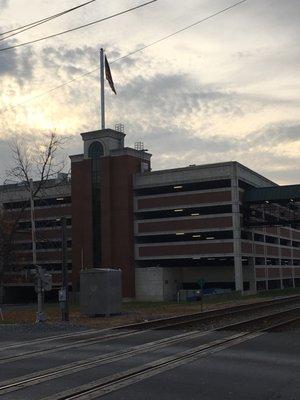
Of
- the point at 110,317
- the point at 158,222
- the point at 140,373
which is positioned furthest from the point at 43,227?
the point at 140,373

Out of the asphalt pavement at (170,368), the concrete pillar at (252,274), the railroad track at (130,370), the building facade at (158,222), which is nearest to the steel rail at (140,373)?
the railroad track at (130,370)

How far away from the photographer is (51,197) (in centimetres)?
8488

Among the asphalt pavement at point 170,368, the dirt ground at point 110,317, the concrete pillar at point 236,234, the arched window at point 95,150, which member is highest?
the arched window at point 95,150

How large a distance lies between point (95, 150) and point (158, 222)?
1298cm

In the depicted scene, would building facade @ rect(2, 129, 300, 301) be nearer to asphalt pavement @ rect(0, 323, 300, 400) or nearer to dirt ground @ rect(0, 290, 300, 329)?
dirt ground @ rect(0, 290, 300, 329)

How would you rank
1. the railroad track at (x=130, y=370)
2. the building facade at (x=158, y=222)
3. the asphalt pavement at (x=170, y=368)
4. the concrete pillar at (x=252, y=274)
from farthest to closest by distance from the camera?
the concrete pillar at (x=252, y=274) → the building facade at (x=158, y=222) → the railroad track at (x=130, y=370) → the asphalt pavement at (x=170, y=368)

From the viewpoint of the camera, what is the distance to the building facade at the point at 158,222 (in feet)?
231

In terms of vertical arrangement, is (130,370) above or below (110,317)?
above

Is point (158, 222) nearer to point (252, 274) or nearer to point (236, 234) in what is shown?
point (236, 234)

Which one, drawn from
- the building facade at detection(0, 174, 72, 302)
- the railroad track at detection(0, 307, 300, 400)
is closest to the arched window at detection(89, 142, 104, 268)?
the building facade at detection(0, 174, 72, 302)

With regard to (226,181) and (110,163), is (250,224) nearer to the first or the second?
(226,181)

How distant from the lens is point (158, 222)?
7281 centimetres

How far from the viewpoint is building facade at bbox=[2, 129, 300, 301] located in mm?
70312

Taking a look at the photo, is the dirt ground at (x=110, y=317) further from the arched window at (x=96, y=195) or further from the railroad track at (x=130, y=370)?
the arched window at (x=96, y=195)
